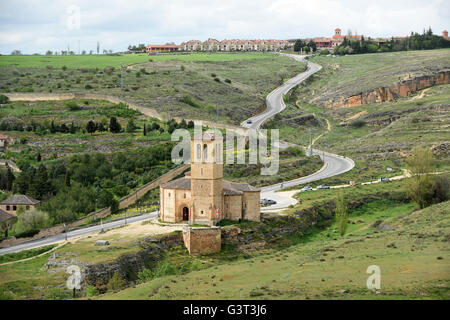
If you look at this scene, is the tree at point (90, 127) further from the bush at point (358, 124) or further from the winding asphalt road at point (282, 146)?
the bush at point (358, 124)

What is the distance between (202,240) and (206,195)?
15.3 ft

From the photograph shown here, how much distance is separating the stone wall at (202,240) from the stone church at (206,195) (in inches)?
104

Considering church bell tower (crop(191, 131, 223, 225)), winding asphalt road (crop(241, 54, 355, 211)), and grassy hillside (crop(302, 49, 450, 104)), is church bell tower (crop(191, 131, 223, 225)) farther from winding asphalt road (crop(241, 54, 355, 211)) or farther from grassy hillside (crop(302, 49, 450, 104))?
grassy hillside (crop(302, 49, 450, 104))

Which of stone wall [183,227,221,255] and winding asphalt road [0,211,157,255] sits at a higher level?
stone wall [183,227,221,255]

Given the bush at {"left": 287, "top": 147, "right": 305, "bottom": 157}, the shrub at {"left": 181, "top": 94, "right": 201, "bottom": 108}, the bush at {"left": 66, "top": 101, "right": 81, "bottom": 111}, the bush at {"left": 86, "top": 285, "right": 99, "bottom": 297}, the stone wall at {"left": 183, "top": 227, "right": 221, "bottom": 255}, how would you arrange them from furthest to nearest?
1. the shrub at {"left": 181, "top": 94, "right": 201, "bottom": 108}
2. the bush at {"left": 66, "top": 101, "right": 81, "bottom": 111}
3. the bush at {"left": 287, "top": 147, "right": 305, "bottom": 157}
4. the stone wall at {"left": 183, "top": 227, "right": 221, "bottom": 255}
5. the bush at {"left": 86, "top": 285, "right": 99, "bottom": 297}

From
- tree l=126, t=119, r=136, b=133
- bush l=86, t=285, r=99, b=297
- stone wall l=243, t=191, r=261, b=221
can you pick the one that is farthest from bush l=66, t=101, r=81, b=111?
bush l=86, t=285, r=99, b=297

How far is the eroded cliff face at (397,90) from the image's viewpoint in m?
119

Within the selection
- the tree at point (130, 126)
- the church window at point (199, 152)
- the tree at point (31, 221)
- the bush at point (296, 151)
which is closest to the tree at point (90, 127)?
the tree at point (130, 126)

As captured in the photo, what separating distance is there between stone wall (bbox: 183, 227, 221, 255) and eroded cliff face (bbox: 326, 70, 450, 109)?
3037 inches

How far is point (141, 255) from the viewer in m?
44.6

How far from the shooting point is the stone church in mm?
51156

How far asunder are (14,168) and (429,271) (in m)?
53.3
